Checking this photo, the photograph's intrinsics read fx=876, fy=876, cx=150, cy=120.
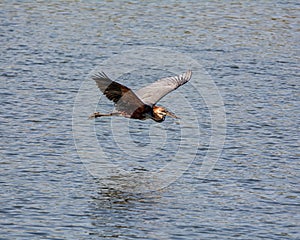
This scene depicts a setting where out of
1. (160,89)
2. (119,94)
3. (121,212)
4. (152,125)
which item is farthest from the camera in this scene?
(152,125)

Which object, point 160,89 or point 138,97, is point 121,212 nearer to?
point 138,97

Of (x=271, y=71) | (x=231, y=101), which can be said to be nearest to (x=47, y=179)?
(x=231, y=101)

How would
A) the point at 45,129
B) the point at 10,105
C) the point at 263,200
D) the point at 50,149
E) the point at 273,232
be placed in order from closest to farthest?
the point at 273,232 < the point at 263,200 < the point at 50,149 < the point at 45,129 < the point at 10,105

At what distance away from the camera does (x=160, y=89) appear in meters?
15.3

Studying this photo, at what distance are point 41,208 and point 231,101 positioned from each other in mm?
7686

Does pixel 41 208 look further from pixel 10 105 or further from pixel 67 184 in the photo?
pixel 10 105

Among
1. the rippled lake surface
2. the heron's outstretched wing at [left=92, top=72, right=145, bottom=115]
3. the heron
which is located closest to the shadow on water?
the rippled lake surface

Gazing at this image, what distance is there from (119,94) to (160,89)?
60.7 inches

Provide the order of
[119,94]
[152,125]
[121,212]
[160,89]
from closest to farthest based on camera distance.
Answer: [121,212] < [119,94] < [160,89] < [152,125]

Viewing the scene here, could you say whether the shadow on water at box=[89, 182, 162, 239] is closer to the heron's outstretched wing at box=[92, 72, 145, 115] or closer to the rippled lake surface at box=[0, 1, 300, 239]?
the rippled lake surface at box=[0, 1, 300, 239]

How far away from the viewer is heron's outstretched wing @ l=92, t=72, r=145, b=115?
13.5 meters

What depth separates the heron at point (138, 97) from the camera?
→ 1367 cm

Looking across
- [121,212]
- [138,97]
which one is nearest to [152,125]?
[138,97]

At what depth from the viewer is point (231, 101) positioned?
66.4 feet
